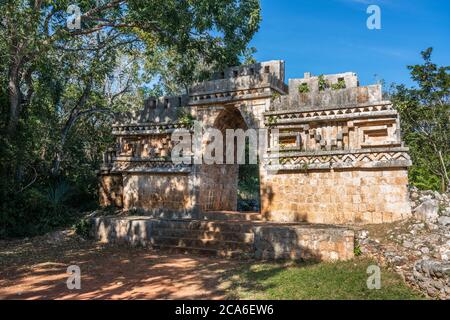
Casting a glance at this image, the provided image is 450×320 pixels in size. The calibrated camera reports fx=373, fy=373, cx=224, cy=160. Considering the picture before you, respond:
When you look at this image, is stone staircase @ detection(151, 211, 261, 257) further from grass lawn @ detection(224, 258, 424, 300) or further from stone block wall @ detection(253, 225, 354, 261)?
grass lawn @ detection(224, 258, 424, 300)

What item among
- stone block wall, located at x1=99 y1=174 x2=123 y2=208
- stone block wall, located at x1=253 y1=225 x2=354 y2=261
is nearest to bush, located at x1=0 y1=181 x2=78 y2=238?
stone block wall, located at x1=99 y1=174 x2=123 y2=208

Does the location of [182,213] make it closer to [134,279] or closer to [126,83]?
[134,279]

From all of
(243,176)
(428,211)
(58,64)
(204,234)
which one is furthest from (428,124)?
(58,64)

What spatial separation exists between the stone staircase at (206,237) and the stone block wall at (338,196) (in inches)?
36.6

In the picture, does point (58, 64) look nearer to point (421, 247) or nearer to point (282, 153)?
point (282, 153)

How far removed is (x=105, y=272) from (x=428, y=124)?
653 inches

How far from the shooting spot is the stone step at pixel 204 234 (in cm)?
876

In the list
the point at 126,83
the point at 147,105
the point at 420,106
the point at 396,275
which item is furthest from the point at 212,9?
the point at 420,106

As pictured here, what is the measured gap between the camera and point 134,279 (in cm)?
693

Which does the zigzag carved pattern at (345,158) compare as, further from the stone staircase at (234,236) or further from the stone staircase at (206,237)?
the stone staircase at (206,237)

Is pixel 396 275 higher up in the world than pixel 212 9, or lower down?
lower down

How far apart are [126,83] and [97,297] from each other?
1537 centimetres

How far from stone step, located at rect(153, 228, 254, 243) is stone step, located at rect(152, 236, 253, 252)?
102mm
